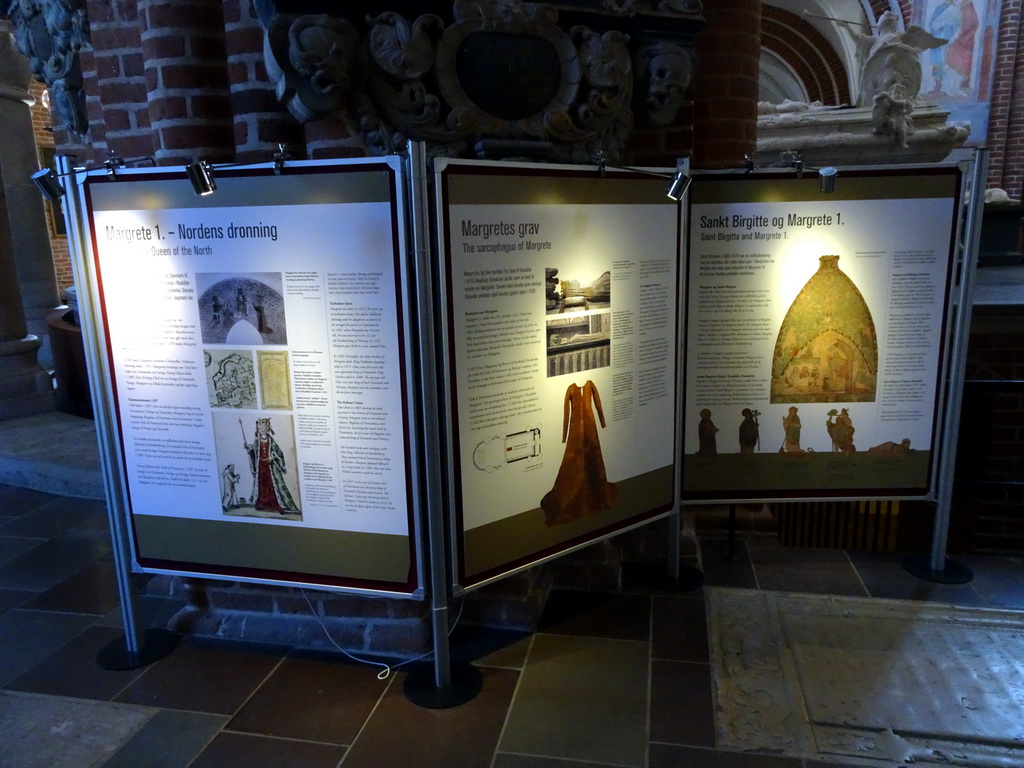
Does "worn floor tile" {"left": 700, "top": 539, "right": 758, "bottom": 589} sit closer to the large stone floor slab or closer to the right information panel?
the large stone floor slab

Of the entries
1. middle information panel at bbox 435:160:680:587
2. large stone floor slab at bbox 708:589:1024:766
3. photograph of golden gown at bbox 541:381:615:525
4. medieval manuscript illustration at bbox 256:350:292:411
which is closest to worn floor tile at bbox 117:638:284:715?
middle information panel at bbox 435:160:680:587

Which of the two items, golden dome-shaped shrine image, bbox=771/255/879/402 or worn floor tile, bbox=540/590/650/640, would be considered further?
golden dome-shaped shrine image, bbox=771/255/879/402


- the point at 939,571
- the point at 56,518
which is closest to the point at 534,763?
the point at 939,571

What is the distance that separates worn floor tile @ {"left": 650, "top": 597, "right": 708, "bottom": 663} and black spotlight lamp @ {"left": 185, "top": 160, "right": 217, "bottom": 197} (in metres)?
2.18

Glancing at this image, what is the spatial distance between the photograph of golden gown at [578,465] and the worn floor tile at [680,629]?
1.82 feet

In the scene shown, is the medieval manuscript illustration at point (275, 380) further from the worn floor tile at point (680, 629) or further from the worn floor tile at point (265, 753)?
the worn floor tile at point (680, 629)

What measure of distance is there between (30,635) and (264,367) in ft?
5.35

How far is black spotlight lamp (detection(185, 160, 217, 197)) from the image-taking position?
2.18 metres

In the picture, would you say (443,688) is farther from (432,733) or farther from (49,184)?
(49,184)

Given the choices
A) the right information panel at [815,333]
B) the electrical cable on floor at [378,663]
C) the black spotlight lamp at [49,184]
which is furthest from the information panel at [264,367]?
the right information panel at [815,333]

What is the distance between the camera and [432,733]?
233 cm

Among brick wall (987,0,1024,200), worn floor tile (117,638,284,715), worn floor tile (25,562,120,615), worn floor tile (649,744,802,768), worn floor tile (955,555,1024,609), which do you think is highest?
brick wall (987,0,1024,200)

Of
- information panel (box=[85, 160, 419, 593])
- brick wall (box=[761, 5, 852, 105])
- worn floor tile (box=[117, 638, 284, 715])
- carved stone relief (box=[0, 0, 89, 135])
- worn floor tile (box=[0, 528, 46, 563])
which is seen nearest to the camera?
information panel (box=[85, 160, 419, 593])

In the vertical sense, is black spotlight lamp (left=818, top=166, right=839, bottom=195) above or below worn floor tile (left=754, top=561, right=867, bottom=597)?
above
